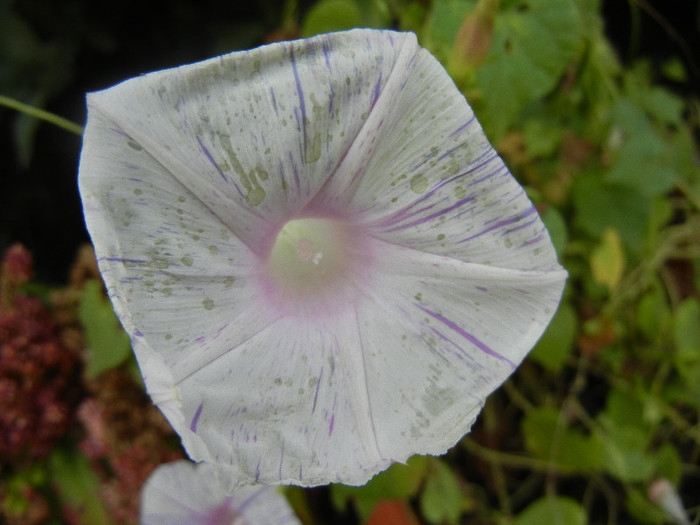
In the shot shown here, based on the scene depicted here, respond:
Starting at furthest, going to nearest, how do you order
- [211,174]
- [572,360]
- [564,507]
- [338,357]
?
[572,360] < [564,507] < [338,357] < [211,174]

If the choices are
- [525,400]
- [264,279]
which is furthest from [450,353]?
[525,400]

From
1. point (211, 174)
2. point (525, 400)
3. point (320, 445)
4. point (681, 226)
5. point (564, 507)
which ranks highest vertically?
point (211, 174)

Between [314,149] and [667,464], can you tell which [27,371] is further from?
[667,464]

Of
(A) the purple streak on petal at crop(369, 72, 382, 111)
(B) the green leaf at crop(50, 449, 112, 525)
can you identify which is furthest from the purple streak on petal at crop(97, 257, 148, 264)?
(B) the green leaf at crop(50, 449, 112, 525)

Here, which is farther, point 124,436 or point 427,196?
point 124,436

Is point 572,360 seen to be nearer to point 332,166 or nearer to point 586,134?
point 586,134

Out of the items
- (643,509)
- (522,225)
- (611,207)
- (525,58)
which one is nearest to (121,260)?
(522,225)

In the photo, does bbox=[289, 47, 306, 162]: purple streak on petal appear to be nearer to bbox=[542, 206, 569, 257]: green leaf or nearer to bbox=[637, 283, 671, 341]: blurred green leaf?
bbox=[542, 206, 569, 257]: green leaf
